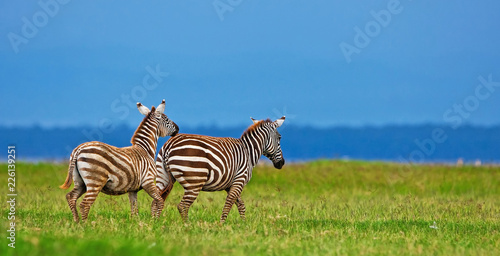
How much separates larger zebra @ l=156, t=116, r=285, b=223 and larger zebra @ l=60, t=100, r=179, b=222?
0.45 metres

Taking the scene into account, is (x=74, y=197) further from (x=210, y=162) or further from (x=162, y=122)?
(x=210, y=162)

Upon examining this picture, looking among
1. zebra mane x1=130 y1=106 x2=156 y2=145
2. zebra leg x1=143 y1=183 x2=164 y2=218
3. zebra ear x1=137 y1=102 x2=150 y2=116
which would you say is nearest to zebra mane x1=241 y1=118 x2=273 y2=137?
zebra mane x1=130 y1=106 x2=156 y2=145

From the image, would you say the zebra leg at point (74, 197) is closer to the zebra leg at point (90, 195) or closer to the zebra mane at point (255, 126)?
the zebra leg at point (90, 195)

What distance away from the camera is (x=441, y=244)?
10891mm

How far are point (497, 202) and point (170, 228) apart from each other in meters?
13.2

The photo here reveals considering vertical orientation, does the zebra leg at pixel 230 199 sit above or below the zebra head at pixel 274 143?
below

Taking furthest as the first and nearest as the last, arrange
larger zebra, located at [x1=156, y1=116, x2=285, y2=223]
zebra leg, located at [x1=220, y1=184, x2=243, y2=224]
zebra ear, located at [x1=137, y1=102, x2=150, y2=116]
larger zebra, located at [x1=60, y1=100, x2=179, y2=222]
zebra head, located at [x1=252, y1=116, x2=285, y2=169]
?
zebra head, located at [x1=252, y1=116, x2=285, y2=169]
zebra ear, located at [x1=137, y1=102, x2=150, y2=116]
zebra leg, located at [x1=220, y1=184, x2=243, y2=224]
larger zebra, located at [x1=156, y1=116, x2=285, y2=223]
larger zebra, located at [x1=60, y1=100, x2=179, y2=222]

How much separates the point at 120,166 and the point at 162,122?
195cm

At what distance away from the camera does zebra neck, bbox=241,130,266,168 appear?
1373 centimetres

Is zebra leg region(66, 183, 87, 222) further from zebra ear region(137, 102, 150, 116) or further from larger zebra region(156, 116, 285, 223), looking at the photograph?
zebra ear region(137, 102, 150, 116)

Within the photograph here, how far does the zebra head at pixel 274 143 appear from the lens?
46.4 ft

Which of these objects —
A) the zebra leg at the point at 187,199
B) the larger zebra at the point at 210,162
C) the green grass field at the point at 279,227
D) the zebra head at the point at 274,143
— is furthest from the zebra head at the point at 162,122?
the zebra head at the point at 274,143

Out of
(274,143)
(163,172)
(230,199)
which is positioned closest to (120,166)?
(163,172)

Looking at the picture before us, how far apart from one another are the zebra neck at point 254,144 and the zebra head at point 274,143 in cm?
18
